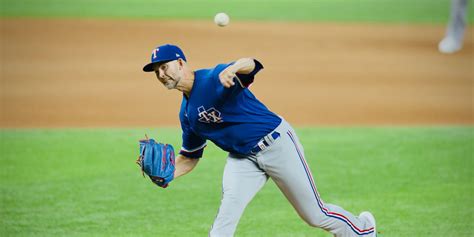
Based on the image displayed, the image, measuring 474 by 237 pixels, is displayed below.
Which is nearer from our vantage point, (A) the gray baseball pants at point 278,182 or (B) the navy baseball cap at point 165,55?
(B) the navy baseball cap at point 165,55

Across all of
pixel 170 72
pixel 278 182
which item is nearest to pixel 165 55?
pixel 170 72

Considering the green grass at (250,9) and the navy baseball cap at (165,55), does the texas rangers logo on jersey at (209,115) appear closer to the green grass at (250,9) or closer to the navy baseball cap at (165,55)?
the navy baseball cap at (165,55)

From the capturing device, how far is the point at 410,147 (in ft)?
36.0

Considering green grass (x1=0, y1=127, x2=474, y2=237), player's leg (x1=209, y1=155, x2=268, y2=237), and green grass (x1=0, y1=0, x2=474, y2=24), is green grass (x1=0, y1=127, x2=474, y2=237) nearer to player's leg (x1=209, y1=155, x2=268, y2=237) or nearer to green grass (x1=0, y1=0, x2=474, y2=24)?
player's leg (x1=209, y1=155, x2=268, y2=237)

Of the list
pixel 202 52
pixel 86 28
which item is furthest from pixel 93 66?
→ pixel 86 28

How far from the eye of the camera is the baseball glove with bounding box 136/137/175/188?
5.80 meters

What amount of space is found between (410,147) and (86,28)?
42.5ft

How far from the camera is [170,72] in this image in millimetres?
5715

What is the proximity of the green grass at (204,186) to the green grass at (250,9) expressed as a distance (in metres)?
13.3

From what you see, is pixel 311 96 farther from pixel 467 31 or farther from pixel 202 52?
pixel 467 31

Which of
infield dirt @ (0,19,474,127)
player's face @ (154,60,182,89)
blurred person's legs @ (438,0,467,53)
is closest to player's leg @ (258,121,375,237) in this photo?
player's face @ (154,60,182,89)

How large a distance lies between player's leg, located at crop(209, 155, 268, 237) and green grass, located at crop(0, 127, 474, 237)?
159 cm

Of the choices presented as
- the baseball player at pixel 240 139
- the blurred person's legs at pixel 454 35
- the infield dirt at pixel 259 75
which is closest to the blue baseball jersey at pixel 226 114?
the baseball player at pixel 240 139

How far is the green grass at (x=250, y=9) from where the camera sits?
25.0 metres
